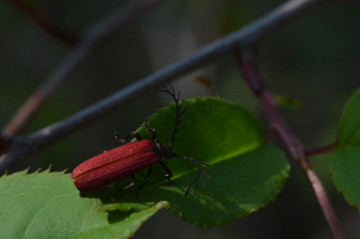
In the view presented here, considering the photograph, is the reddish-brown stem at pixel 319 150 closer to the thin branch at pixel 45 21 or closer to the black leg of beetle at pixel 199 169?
the black leg of beetle at pixel 199 169

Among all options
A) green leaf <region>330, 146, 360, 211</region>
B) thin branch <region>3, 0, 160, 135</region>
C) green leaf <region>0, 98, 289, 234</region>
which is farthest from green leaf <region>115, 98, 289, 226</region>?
thin branch <region>3, 0, 160, 135</region>

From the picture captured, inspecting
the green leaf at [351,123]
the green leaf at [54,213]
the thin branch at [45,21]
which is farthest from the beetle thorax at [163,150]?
the thin branch at [45,21]

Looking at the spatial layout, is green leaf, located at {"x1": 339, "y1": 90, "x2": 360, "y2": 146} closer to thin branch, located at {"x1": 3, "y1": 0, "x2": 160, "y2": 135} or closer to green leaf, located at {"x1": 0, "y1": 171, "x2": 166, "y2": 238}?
green leaf, located at {"x1": 0, "y1": 171, "x2": 166, "y2": 238}

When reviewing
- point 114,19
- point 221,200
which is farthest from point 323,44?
point 221,200

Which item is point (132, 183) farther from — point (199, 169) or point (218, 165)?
point (218, 165)

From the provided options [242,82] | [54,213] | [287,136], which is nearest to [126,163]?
[54,213]

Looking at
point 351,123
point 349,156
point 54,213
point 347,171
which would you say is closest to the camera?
point 54,213

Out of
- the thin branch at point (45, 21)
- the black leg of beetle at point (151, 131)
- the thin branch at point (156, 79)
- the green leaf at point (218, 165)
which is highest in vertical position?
the thin branch at point (45, 21)
